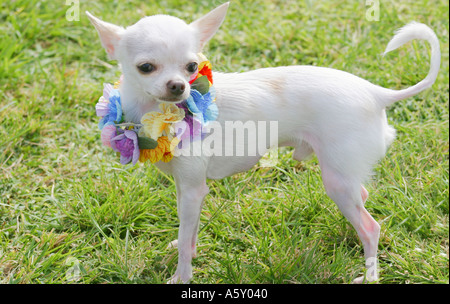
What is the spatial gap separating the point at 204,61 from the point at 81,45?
2.47 m

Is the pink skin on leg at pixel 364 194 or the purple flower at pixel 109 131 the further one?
the pink skin on leg at pixel 364 194

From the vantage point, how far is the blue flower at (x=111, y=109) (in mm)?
2533

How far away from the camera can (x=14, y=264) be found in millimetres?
2928

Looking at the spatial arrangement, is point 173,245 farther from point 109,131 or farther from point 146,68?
point 146,68

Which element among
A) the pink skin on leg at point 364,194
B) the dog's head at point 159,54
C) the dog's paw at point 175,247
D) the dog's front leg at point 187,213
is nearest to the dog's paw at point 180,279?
the dog's front leg at point 187,213

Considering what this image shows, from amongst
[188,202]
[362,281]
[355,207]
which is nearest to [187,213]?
[188,202]

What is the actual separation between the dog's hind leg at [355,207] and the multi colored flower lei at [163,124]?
2.04ft

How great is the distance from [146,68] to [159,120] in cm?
26

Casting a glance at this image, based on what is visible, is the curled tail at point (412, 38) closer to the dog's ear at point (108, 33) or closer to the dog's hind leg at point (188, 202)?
the dog's hind leg at point (188, 202)

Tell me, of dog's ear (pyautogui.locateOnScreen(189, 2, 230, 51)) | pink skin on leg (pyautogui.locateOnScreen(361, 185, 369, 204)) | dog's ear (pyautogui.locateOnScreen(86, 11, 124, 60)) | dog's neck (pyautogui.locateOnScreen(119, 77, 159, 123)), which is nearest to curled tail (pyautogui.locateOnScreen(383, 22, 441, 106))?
pink skin on leg (pyautogui.locateOnScreen(361, 185, 369, 204))

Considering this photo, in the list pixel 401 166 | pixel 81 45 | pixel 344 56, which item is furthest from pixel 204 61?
pixel 81 45

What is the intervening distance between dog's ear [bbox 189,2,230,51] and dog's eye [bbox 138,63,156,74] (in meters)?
0.29

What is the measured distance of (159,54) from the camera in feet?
7.51
